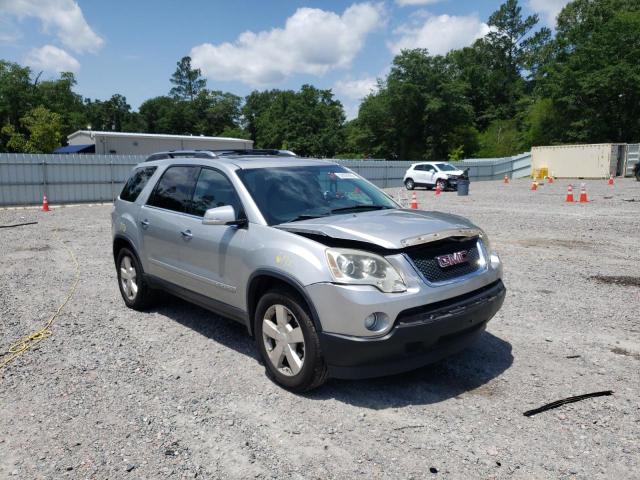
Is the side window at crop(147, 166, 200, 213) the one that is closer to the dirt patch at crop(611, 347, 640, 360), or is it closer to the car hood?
the car hood

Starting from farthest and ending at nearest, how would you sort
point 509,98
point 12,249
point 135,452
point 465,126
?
point 509,98 → point 465,126 → point 12,249 → point 135,452

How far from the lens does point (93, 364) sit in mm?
4457

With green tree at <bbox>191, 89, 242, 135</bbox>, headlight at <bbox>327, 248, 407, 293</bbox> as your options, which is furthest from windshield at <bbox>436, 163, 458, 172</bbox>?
green tree at <bbox>191, 89, 242, 135</bbox>

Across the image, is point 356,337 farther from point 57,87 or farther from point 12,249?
point 57,87

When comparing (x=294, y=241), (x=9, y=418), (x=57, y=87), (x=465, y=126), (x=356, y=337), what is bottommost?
(x=9, y=418)

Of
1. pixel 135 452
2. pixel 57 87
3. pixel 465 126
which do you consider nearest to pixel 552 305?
pixel 135 452

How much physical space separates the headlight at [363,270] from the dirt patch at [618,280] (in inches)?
195

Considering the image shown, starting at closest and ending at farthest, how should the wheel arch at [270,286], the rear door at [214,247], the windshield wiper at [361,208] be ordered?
the wheel arch at [270,286] < the rear door at [214,247] < the windshield wiper at [361,208]

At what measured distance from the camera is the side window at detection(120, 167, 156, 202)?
5.86 metres

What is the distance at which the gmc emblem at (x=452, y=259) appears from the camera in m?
3.63

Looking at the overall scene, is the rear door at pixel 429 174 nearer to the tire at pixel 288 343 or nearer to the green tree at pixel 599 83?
the tire at pixel 288 343

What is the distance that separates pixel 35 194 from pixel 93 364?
18.6m

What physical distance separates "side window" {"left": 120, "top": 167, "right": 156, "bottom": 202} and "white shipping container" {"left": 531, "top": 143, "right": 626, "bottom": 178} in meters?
37.7

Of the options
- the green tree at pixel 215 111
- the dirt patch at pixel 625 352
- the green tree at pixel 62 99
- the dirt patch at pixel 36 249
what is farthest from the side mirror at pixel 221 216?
the green tree at pixel 215 111
